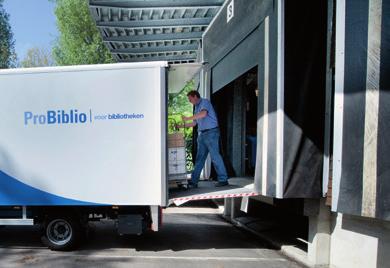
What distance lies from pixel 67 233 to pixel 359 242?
4127 mm

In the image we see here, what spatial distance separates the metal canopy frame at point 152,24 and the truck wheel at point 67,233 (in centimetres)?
453

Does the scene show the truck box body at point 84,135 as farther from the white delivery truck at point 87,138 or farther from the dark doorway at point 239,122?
the dark doorway at point 239,122

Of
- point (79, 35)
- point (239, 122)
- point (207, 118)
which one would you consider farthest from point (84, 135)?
point (79, 35)

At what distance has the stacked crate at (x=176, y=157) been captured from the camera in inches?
240

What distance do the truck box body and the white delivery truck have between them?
1cm

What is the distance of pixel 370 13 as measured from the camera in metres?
3.87

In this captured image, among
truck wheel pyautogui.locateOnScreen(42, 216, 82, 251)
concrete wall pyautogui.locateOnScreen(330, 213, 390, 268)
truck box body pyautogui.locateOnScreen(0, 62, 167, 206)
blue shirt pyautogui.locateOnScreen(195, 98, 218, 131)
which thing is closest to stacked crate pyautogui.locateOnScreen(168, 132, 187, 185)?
truck box body pyautogui.locateOnScreen(0, 62, 167, 206)

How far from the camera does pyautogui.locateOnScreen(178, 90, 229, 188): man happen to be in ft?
21.9

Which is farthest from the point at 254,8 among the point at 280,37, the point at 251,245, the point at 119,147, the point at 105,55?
the point at 105,55

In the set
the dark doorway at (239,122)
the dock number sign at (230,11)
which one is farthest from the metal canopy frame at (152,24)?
the dark doorway at (239,122)

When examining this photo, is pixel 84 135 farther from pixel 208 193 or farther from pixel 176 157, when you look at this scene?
pixel 208 193

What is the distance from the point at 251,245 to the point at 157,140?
99.7 inches

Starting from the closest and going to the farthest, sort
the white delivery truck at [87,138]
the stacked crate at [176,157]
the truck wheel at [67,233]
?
the white delivery truck at [87,138] < the truck wheel at [67,233] < the stacked crate at [176,157]

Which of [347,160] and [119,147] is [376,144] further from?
[119,147]
